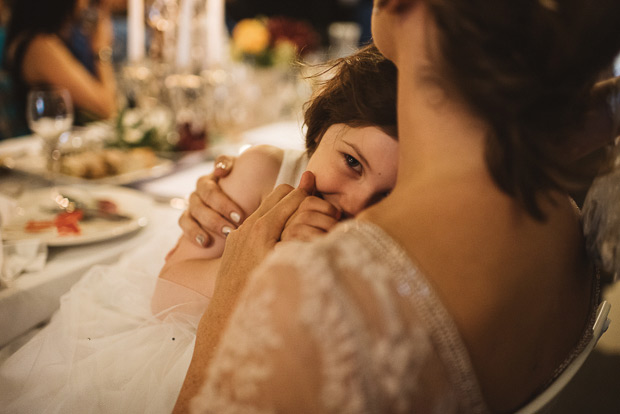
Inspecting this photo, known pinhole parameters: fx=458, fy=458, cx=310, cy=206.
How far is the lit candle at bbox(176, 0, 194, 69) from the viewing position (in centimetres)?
231

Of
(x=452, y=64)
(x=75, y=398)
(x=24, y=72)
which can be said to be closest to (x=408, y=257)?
(x=452, y=64)

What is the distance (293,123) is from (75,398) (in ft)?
7.01

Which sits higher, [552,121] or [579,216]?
[552,121]

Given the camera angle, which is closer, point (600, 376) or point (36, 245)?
point (36, 245)

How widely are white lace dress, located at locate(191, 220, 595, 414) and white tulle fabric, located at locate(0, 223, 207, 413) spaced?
1.24ft

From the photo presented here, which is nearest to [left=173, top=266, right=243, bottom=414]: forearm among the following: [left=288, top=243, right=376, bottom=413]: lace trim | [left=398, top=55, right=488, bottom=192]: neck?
[left=288, top=243, right=376, bottom=413]: lace trim

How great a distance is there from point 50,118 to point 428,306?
1665 mm

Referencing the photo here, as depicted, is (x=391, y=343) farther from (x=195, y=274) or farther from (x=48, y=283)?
(x=48, y=283)

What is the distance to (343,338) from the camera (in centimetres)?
56

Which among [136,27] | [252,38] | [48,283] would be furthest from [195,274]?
[252,38]

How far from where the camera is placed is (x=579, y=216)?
2.75 feet

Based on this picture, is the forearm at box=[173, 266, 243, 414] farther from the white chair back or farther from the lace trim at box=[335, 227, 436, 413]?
the white chair back

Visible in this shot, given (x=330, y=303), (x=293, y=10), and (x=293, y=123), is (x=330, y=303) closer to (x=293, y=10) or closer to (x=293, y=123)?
(x=293, y=123)

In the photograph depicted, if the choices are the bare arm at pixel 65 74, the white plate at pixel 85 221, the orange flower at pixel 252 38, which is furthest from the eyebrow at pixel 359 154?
the bare arm at pixel 65 74
